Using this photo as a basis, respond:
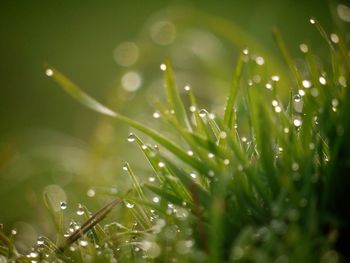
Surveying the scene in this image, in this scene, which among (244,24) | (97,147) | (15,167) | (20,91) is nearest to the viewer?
(97,147)

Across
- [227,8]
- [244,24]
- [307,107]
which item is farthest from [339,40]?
[227,8]

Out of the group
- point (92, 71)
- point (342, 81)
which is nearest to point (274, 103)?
point (342, 81)

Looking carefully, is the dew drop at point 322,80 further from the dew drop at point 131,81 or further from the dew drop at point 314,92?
the dew drop at point 131,81

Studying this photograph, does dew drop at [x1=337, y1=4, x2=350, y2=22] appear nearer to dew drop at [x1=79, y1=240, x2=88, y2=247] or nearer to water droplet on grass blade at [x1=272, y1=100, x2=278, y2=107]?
water droplet on grass blade at [x1=272, y1=100, x2=278, y2=107]

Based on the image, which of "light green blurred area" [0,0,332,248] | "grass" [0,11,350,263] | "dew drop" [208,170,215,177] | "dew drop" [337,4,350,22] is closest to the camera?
"grass" [0,11,350,263]

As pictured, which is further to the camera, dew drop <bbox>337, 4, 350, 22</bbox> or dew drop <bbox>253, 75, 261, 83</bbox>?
dew drop <bbox>337, 4, 350, 22</bbox>

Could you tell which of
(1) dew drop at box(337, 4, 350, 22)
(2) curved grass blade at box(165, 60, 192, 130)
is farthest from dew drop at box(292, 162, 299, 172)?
(1) dew drop at box(337, 4, 350, 22)

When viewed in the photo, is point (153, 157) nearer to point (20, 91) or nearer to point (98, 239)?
point (98, 239)

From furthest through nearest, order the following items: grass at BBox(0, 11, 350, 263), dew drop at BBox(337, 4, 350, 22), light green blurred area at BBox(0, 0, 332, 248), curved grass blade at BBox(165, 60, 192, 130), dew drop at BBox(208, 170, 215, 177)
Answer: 1. light green blurred area at BBox(0, 0, 332, 248)
2. dew drop at BBox(337, 4, 350, 22)
3. curved grass blade at BBox(165, 60, 192, 130)
4. dew drop at BBox(208, 170, 215, 177)
5. grass at BBox(0, 11, 350, 263)
